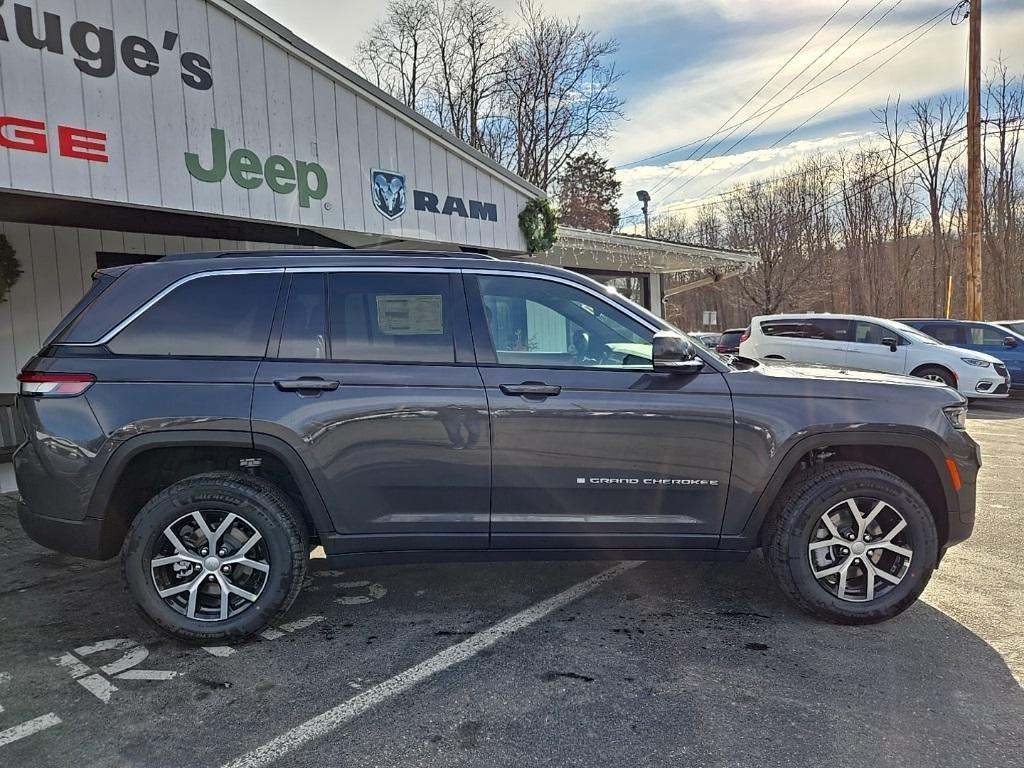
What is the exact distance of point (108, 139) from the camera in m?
5.20

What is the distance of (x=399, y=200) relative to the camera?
24.5 ft

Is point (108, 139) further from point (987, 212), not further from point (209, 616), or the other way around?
point (987, 212)

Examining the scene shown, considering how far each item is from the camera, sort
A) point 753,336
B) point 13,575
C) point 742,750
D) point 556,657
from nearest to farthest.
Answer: point 742,750, point 556,657, point 13,575, point 753,336

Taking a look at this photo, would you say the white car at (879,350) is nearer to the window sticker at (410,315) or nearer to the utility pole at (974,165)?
the utility pole at (974,165)

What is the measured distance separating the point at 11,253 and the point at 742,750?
8055 millimetres

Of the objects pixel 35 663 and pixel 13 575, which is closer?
pixel 35 663

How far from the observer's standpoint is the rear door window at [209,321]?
3162mm

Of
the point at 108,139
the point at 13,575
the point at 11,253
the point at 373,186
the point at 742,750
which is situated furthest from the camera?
the point at 373,186

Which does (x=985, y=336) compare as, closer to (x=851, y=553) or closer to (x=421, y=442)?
(x=851, y=553)

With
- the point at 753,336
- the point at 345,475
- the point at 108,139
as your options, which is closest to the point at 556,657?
the point at 345,475

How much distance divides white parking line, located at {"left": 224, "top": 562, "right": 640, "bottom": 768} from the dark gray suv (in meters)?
0.42

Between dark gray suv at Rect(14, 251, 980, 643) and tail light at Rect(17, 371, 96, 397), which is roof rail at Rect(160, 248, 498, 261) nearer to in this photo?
dark gray suv at Rect(14, 251, 980, 643)

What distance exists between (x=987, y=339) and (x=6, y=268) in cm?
1580

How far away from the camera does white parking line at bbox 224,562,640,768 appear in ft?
7.84
